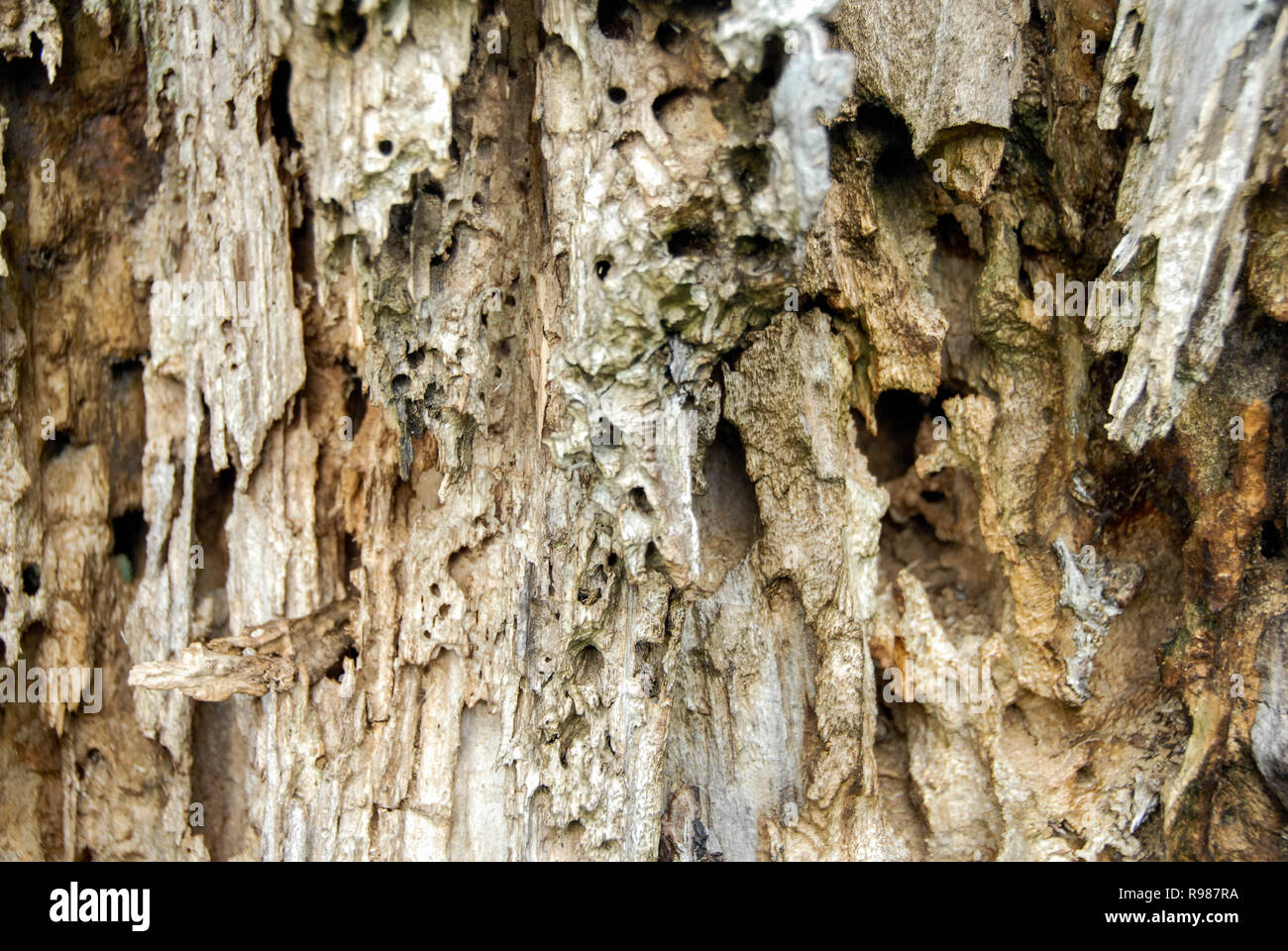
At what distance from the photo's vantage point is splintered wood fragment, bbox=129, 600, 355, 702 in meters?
3.80

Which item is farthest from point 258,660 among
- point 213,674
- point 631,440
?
point 631,440

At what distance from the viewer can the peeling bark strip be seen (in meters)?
3.51

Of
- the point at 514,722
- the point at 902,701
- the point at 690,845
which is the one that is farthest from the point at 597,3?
the point at 690,845

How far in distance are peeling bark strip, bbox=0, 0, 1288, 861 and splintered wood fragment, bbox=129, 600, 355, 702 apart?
2 cm

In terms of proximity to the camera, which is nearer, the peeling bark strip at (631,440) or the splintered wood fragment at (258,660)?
the peeling bark strip at (631,440)

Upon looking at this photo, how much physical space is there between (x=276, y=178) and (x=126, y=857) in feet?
11.2

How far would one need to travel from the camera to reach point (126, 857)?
4.39 m

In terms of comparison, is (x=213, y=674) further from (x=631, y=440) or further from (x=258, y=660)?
(x=631, y=440)

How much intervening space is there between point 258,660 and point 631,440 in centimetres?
202

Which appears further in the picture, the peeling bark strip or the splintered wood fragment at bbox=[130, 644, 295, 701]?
the splintered wood fragment at bbox=[130, 644, 295, 701]

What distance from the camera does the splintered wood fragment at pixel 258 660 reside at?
12.5 feet

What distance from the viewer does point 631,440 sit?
11.5 ft

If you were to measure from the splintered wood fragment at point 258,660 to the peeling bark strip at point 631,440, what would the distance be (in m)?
0.02
